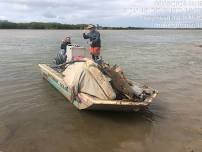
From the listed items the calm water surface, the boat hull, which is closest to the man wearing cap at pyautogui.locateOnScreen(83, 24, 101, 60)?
the calm water surface

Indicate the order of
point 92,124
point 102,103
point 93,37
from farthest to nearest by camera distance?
point 93,37 < point 92,124 < point 102,103

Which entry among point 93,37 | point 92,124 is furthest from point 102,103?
point 93,37

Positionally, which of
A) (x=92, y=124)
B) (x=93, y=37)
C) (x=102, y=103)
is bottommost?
(x=92, y=124)

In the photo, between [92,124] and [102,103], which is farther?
[92,124]

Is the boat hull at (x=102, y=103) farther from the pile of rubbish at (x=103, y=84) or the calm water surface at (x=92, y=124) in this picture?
the calm water surface at (x=92, y=124)

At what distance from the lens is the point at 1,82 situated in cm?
1412

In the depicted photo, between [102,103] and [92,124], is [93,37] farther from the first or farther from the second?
[92,124]

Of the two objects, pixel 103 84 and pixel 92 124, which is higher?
pixel 103 84

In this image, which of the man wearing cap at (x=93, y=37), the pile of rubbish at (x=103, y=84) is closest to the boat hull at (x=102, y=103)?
the pile of rubbish at (x=103, y=84)

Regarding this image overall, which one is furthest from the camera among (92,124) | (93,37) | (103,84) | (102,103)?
(93,37)

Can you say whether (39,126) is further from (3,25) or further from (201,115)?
(3,25)

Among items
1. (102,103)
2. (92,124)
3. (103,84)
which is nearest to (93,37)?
(103,84)

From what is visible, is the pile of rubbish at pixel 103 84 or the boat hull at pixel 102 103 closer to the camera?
the boat hull at pixel 102 103

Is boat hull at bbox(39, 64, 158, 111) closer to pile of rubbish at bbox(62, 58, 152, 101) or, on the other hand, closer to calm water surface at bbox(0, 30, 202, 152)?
pile of rubbish at bbox(62, 58, 152, 101)
